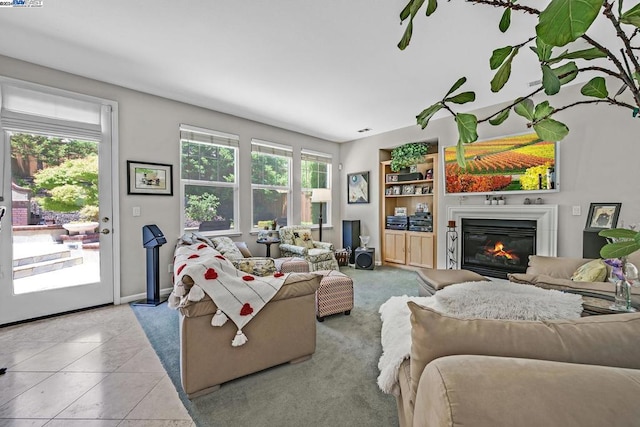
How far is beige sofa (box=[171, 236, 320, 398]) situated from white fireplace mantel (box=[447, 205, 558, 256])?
10.9 feet

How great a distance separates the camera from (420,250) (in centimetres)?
509

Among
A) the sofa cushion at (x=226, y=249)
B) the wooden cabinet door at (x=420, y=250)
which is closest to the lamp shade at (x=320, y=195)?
the wooden cabinet door at (x=420, y=250)

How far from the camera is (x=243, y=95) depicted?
3.73 metres

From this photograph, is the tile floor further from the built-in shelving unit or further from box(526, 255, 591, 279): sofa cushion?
the built-in shelving unit

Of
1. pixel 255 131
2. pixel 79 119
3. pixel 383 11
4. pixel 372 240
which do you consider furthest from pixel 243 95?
pixel 372 240

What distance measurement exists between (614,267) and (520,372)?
1733mm

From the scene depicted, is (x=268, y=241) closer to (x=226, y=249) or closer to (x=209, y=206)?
(x=226, y=249)

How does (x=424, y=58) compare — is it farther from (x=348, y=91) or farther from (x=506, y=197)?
(x=506, y=197)

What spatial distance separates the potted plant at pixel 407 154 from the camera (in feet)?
16.5

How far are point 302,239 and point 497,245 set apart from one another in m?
3.06

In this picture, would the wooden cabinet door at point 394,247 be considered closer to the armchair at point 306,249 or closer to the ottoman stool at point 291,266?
the armchair at point 306,249

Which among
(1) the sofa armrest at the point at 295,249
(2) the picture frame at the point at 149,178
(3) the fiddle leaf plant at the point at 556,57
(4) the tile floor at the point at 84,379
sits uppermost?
(2) the picture frame at the point at 149,178

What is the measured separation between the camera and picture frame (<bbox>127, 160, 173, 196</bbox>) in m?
3.51

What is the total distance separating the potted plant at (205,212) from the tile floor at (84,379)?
169 centimetres
